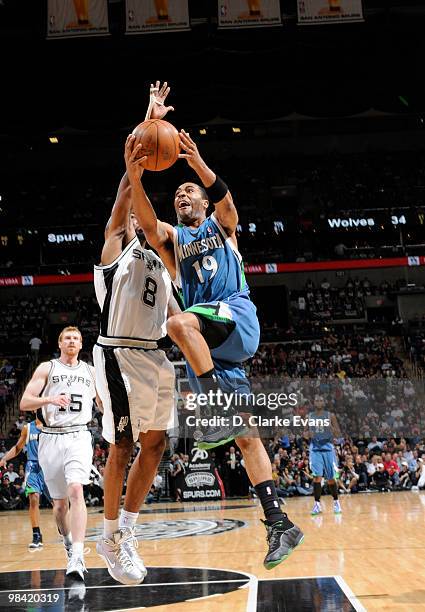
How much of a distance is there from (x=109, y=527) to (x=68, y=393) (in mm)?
2381

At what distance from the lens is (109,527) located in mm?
5012

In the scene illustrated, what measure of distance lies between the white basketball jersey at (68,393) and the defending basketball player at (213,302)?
267 centimetres

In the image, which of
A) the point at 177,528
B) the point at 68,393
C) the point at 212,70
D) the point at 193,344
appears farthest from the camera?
the point at 212,70

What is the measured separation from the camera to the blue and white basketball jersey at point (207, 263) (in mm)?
4824

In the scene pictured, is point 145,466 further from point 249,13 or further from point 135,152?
point 249,13

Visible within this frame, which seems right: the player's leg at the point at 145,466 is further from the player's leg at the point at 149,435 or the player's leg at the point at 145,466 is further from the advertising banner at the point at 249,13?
the advertising banner at the point at 249,13

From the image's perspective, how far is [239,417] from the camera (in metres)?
4.25

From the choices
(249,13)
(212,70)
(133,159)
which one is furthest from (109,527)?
(212,70)

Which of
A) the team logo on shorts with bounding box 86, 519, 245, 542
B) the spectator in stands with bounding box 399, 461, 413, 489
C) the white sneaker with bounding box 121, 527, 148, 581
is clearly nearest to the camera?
the white sneaker with bounding box 121, 527, 148, 581

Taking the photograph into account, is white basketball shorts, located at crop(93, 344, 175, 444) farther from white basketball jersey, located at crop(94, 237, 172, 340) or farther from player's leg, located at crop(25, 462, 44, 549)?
player's leg, located at crop(25, 462, 44, 549)

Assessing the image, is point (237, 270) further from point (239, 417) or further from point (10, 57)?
point (10, 57)

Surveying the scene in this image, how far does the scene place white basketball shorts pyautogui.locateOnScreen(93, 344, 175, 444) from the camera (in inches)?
193

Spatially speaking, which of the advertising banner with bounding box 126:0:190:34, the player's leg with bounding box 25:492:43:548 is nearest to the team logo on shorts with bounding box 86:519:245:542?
the player's leg with bounding box 25:492:43:548

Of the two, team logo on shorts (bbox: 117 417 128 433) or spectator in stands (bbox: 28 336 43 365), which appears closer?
team logo on shorts (bbox: 117 417 128 433)
